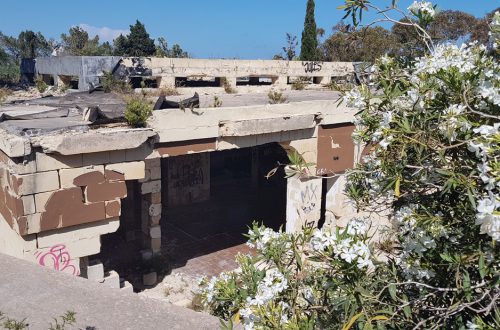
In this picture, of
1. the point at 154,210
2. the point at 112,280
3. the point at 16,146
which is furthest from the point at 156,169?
the point at 16,146

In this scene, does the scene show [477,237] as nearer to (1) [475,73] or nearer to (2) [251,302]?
(1) [475,73]

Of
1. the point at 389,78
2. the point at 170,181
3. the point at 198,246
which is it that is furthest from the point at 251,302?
the point at 170,181

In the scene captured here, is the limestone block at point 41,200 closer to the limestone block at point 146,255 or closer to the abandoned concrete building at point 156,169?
the abandoned concrete building at point 156,169

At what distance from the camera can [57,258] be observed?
845 centimetres

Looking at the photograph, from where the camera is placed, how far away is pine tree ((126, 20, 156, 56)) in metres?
41.0

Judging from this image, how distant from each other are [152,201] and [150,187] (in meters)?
0.35

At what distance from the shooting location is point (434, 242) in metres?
2.75

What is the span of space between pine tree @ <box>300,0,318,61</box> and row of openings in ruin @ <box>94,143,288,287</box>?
13969 millimetres

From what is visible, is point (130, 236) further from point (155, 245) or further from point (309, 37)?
point (309, 37)

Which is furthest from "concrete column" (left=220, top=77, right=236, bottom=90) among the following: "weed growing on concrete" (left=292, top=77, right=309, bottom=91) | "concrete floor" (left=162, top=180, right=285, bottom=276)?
"concrete floor" (left=162, top=180, right=285, bottom=276)

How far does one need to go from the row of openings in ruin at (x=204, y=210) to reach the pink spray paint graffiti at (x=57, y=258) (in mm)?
2497

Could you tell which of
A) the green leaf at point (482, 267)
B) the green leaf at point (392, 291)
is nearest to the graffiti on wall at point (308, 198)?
the green leaf at point (392, 291)

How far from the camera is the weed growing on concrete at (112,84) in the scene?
43.5ft

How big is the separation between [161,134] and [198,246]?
15.8 feet
